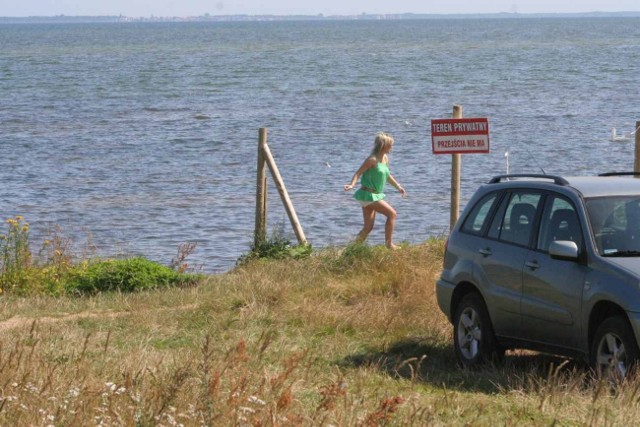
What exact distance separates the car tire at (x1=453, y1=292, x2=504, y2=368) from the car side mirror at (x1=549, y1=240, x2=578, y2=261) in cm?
118

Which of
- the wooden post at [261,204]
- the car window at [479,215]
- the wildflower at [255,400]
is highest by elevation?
the wildflower at [255,400]

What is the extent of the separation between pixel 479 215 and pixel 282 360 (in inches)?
82.9

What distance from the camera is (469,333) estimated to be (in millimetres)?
9773

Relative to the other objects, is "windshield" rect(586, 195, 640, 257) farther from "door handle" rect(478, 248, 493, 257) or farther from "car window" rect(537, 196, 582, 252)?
"door handle" rect(478, 248, 493, 257)

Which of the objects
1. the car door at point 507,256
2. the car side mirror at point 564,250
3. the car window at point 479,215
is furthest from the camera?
the car window at point 479,215

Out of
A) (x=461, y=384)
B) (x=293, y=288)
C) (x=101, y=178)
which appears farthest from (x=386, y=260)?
(x=101, y=178)

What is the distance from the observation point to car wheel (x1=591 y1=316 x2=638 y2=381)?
7914 mm

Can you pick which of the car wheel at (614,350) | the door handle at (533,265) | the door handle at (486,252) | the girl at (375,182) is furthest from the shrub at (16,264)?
the car wheel at (614,350)

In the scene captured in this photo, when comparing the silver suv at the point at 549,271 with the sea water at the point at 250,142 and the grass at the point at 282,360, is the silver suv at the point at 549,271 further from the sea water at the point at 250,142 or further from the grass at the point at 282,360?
the sea water at the point at 250,142

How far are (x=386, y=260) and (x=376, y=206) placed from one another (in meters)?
2.05

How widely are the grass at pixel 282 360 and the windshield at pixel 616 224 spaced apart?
85cm

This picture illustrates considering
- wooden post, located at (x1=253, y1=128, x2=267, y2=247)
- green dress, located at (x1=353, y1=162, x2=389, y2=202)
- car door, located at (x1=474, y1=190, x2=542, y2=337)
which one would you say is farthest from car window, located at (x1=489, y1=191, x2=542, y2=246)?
wooden post, located at (x1=253, y1=128, x2=267, y2=247)

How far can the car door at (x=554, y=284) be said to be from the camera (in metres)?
8.53

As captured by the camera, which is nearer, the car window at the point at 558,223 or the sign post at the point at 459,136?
the car window at the point at 558,223
